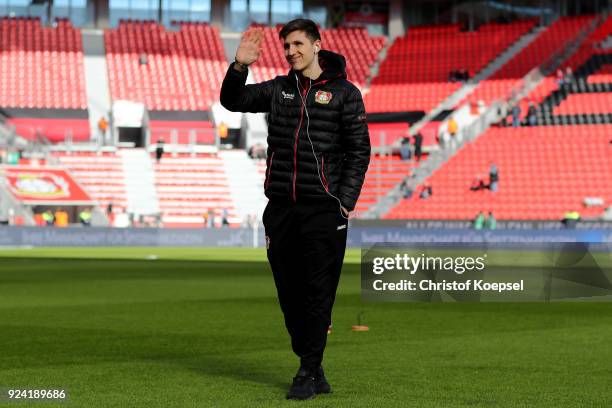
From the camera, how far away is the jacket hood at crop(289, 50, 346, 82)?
7.84 meters

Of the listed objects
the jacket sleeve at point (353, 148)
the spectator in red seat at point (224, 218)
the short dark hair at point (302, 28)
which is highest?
the short dark hair at point (302, 28)

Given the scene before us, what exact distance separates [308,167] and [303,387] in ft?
4.50

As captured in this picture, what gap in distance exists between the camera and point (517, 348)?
11.2m

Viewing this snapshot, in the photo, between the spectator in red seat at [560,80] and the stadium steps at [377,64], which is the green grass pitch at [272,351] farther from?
the stadium steps at [377,64]

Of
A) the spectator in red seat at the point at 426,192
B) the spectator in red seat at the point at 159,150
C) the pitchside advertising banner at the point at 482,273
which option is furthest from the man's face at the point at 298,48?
the spectator in red seat at the point at 159,150

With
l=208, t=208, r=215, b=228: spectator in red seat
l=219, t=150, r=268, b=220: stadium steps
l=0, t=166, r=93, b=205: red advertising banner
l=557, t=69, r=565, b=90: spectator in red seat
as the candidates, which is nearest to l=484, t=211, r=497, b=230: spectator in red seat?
l=208, t=208, r=215, b=228: spectator in red seat

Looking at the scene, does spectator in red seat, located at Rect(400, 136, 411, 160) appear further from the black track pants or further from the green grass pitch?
the black track pants

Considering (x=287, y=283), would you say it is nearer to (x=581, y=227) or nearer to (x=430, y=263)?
(x=430, y=263)

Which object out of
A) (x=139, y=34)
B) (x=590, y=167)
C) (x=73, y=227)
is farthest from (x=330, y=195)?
(x=139, y=34)

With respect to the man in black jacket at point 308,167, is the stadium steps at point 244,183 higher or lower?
lower

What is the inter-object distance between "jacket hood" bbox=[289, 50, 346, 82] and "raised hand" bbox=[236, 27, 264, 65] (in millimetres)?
330

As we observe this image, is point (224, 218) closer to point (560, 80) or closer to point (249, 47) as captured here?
point (560, 80)

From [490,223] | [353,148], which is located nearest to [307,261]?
[353,148]

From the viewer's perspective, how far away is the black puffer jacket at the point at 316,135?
25.5 feet
